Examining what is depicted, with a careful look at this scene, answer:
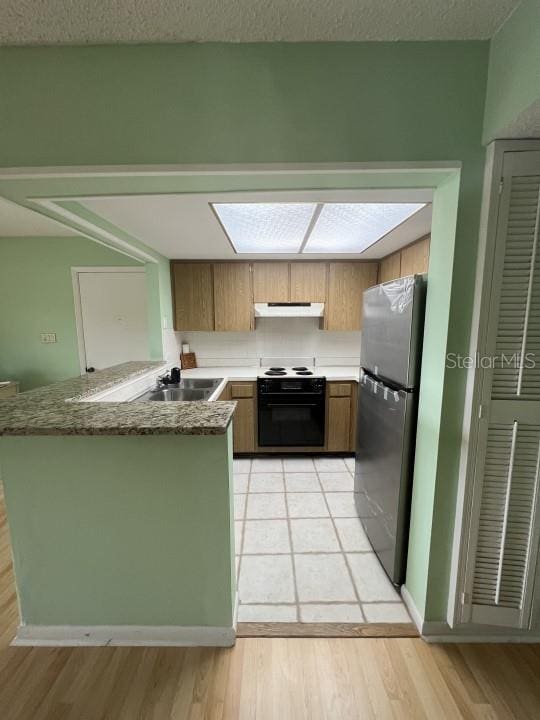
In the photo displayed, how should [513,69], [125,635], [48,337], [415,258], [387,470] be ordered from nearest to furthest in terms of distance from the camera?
[513,69]
[125,635]
[387,470]
[415,258]
[48,337]

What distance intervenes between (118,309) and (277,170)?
2774 millimetres

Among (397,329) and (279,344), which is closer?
(397,329)

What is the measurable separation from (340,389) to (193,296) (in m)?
1.93

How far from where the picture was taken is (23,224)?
2758mm

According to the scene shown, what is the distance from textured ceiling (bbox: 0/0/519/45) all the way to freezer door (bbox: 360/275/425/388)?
0.86 m

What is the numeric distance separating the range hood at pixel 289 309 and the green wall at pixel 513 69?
2.16 m

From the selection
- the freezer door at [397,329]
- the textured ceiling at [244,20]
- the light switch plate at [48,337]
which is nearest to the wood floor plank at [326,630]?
the freezer door at [397,329]

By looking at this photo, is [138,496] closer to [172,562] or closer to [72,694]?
[172,562]

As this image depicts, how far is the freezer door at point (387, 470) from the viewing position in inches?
59.5

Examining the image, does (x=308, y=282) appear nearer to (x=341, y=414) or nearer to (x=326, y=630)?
(x=341, y=414)

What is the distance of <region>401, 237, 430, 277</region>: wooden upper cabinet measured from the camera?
86.1 inches

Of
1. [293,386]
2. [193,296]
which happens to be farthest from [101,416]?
[193,296]

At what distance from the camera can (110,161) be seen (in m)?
1.11

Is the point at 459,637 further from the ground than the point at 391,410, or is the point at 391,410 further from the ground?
the point at 391,410
